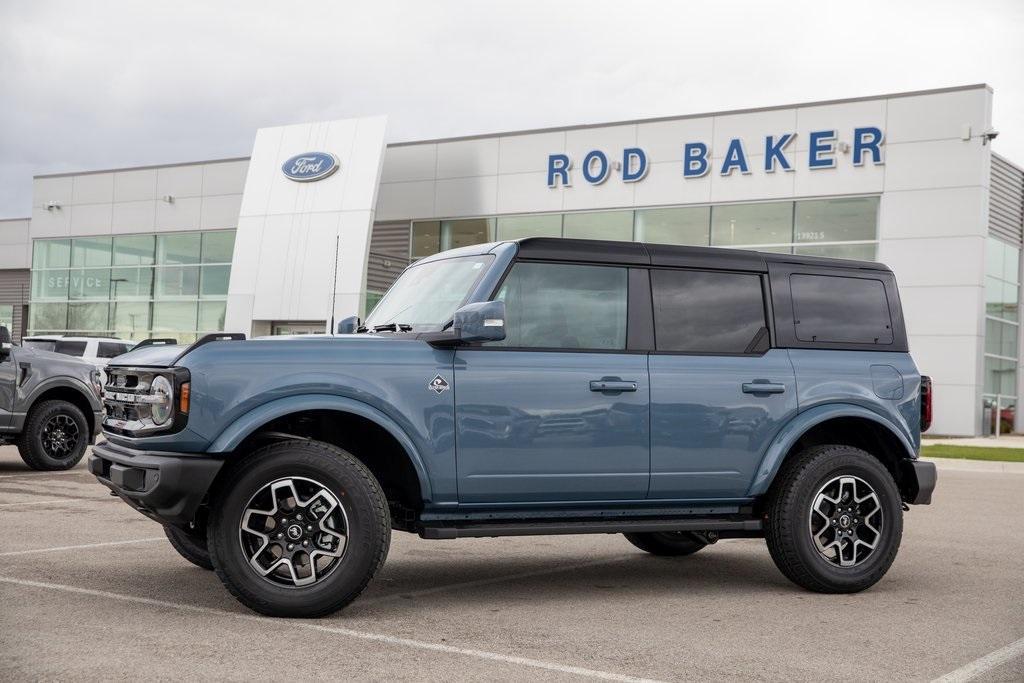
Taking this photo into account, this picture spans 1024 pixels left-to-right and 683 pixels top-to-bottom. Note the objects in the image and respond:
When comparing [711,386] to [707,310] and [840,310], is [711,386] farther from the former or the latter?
[840,310]

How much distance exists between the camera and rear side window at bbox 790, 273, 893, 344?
23.9 feet

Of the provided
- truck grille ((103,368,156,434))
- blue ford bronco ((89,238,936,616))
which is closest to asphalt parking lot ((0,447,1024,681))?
blue ford bronco ((89,238,936,616))

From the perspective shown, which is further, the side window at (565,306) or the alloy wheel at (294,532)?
the side window at (565,306)

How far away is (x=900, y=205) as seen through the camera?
27.9 meters

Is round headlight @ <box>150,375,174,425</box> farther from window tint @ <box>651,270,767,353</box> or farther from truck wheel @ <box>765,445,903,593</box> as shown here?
truck wheel @ <box>765,445,903,593</box>

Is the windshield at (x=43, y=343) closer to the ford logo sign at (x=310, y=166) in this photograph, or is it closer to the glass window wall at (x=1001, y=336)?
the ford logo sign at (x=310, y=166)

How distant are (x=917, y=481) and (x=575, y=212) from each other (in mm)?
25621

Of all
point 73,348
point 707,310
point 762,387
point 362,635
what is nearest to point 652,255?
point 707,310

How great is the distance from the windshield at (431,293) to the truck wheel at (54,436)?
798 centimetres

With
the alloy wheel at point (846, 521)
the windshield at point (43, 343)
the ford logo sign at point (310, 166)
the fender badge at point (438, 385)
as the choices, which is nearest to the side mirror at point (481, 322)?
the fender badge at point (438, 385)

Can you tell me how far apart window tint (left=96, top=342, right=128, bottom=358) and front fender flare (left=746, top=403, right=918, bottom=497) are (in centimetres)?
1754

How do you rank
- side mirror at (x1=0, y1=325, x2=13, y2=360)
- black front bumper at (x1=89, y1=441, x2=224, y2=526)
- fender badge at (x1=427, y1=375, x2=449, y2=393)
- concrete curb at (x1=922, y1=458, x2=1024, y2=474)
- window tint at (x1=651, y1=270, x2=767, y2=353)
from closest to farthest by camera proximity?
1. black front bumper at (x1=89, y1=441, x2=224, y2=526)
2. fender badge at (x1=427, y1=375, x2=449, y2=393)
3. window tint at (x1=651, y1=270, x2=767, y2=353)
4. side mirror at (x1=0, y1=325, x2=13, y2=360)
5. concrete curb at (x1=922, y1=458, x2=1024, y2=474)

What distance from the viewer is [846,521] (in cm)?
704

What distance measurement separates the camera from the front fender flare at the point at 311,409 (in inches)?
226
